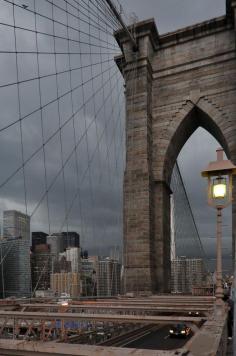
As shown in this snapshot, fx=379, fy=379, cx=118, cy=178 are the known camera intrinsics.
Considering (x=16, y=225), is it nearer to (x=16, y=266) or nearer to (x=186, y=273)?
(x=16, y=266)

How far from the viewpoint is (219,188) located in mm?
5555

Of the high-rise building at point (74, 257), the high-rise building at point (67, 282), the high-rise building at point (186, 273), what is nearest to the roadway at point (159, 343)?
the high-rise building at point (67, 282)

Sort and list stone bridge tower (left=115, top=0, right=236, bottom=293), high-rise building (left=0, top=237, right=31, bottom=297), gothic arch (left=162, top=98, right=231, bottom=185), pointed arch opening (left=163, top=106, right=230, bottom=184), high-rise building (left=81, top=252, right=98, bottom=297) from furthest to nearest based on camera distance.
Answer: pointed arch opening (left=163, top=106, right=230, bottom=184) < gothic arch (left=162, top=98, right=231, bottom=185) < stone bridge tower (left=115, top=0, right=236, bottom=293) < high-rise building (left=81, top=252, right=98, bottom=297) < high-rise building (left=0, top=237, right=31, bottom=297)

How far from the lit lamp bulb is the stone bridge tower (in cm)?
857

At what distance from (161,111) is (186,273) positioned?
1357 inches

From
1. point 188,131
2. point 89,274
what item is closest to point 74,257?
point 89,274

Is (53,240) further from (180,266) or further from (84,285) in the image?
(180,266)

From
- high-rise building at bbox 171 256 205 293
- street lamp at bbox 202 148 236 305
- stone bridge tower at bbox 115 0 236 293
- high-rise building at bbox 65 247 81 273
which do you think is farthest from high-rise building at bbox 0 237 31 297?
high-rise building at bbox 171 256 205 293

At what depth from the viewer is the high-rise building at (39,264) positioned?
8.22 m

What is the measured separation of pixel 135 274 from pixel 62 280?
15.1ft

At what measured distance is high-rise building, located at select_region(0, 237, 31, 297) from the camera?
692 cm

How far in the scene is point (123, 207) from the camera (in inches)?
576

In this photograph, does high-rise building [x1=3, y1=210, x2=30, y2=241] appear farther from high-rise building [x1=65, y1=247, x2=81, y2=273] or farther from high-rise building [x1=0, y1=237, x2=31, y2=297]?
high-rise building [x1=65, y1=247, x2=81, y2=273]

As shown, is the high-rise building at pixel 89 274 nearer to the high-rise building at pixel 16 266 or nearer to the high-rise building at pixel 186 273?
the high-rise building at pixel 16 266
